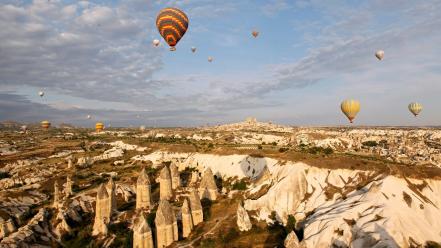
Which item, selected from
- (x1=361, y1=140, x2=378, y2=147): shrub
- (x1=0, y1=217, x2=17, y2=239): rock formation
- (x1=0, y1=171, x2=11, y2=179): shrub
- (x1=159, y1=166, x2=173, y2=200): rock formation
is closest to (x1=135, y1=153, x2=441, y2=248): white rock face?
(x1=159, y1=166, x2=173, y2=200): rock formation

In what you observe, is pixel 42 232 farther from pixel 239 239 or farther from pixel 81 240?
pixel 239 239

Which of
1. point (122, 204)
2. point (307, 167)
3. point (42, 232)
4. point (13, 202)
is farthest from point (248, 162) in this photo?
point (13, 202)

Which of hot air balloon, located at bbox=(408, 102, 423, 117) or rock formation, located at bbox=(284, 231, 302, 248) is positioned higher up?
hot air balloon, located at bbox=(408, 102, 423, 117)

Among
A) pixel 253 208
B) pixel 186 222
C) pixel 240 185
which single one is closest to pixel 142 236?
pixel 186 222

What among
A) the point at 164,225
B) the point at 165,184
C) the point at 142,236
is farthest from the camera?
the point at 165,184

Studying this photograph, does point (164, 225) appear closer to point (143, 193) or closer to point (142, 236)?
point (142, 236)

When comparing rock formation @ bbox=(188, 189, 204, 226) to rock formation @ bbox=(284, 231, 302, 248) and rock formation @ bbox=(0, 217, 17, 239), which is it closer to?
rock formation @ bbox=(284, 231, 302, 248)
